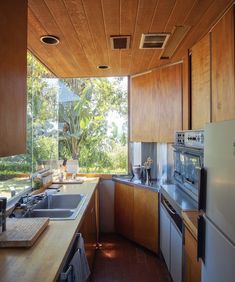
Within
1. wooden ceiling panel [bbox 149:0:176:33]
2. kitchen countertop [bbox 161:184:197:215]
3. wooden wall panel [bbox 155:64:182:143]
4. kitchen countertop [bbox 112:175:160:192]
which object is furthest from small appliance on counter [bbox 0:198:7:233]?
wooden wall panel [bbox 155:64:182:143]

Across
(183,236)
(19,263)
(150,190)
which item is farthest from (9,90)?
(150,190)

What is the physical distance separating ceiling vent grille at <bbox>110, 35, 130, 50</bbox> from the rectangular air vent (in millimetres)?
136

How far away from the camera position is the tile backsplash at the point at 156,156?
3.66m

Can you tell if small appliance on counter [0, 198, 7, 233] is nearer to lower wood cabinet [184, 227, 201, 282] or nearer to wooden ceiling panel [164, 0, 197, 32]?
lower wood cabinet [184, 227, 201, 282]

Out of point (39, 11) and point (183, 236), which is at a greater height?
point (39, 11)

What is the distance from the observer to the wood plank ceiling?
6.23 ft

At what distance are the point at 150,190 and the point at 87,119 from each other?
63.7 inches

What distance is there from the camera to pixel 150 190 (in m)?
3.33

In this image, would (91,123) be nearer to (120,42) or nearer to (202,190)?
(120,42)

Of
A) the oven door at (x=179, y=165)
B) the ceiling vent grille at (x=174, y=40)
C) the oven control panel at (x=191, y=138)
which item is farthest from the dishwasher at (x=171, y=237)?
the ceiling vent grille at (x=174, y=40)

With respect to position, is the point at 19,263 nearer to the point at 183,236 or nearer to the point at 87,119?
the point at 183,236

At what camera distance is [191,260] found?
6.30 ft

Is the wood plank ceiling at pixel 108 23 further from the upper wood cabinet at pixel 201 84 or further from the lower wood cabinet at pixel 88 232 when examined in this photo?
the lower wood cabinet at pixel 88 232

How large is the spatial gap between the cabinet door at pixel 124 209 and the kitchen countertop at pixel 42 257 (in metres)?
1.87
